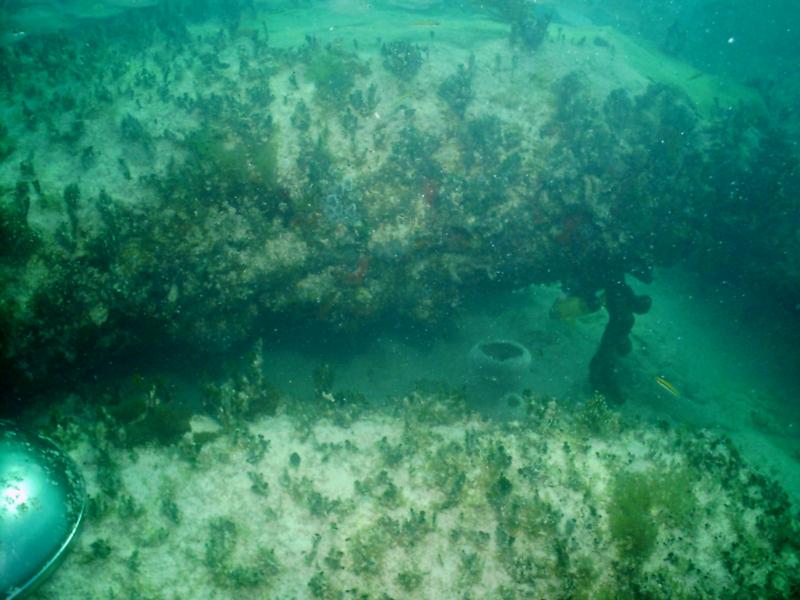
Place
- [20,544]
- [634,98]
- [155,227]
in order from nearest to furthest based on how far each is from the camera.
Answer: [20,544], [155,227], [634,98]

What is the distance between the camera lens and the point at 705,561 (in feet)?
17.0

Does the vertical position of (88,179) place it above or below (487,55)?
below

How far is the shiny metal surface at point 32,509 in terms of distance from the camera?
172 inches

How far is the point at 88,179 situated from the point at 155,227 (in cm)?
171

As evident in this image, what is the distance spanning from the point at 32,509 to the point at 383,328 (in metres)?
6.96

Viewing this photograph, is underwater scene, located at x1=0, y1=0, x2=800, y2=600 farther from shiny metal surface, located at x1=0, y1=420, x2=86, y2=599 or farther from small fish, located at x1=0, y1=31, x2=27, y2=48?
small fish, located at x1=0, y1=31, x2=27, y2=48

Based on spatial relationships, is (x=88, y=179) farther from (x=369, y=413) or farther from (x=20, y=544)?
(x=369, y=413)

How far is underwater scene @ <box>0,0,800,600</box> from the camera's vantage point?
528 centimetres

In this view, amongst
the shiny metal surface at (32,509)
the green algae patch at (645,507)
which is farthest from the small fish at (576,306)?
the shiny metal surface at (32,509)

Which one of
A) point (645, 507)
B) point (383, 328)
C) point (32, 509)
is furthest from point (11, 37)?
point (645, 507)

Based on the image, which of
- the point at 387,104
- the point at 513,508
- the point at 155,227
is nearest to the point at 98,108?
the point at 155,227

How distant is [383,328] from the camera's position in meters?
10.5

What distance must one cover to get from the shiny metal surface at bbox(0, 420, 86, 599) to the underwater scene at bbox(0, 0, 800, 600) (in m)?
0.03

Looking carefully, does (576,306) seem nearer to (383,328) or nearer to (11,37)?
(383,328)
